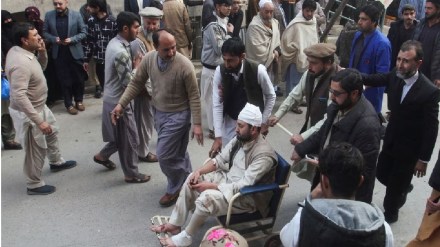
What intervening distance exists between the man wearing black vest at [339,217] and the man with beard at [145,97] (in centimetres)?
308

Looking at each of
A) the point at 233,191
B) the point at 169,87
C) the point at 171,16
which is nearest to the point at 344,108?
the point at 233,191

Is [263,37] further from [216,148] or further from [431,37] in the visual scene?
[216,148]

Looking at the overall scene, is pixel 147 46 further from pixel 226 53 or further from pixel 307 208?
pixel 307 208

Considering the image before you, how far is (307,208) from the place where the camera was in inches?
87.3

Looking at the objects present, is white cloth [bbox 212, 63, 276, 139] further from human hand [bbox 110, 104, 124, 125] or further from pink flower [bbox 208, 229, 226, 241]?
pink flower [bbox 208, 229, 226, 241]

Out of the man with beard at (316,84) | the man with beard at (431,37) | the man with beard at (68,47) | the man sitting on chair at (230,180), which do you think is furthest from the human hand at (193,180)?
the man with beard at (68,47)

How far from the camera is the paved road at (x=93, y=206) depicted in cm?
429

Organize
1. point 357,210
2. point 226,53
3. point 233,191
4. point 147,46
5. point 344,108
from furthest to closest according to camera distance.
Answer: point 147,46
point 226,53
point 233,191
point 344,108
point 357,210

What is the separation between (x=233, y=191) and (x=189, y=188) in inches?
17.4

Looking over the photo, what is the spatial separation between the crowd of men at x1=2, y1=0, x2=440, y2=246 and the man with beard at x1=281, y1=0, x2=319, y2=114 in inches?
23.4

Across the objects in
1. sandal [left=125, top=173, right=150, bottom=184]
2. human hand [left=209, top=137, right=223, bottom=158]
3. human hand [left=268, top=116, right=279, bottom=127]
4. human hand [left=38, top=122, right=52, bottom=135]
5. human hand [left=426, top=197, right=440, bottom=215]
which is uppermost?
human hand [left=268, top=116, right=279, bottom=127]

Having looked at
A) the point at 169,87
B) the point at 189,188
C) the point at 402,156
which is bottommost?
the point at 189,188

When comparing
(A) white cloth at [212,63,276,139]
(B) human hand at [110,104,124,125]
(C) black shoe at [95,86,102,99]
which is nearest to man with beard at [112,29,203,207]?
(B) human hand at [110,104,124,125]

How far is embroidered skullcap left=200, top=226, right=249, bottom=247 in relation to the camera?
3486 mm
